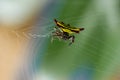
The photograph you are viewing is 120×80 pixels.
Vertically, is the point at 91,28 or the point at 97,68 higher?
the point at 91,28

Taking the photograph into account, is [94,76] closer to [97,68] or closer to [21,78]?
[97,68]

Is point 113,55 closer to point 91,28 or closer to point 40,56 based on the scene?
point 91,28

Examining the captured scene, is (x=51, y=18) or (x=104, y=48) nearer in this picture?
(x=104, y=48)

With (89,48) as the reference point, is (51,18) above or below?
above

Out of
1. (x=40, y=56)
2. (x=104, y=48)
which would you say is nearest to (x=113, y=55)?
(x=104, y=48)

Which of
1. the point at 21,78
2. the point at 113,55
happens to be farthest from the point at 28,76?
the point at 113,55

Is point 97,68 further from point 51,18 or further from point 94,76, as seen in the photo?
point 51,18

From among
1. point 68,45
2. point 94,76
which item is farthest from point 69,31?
point 94,76

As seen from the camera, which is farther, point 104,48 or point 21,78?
point 21,78
